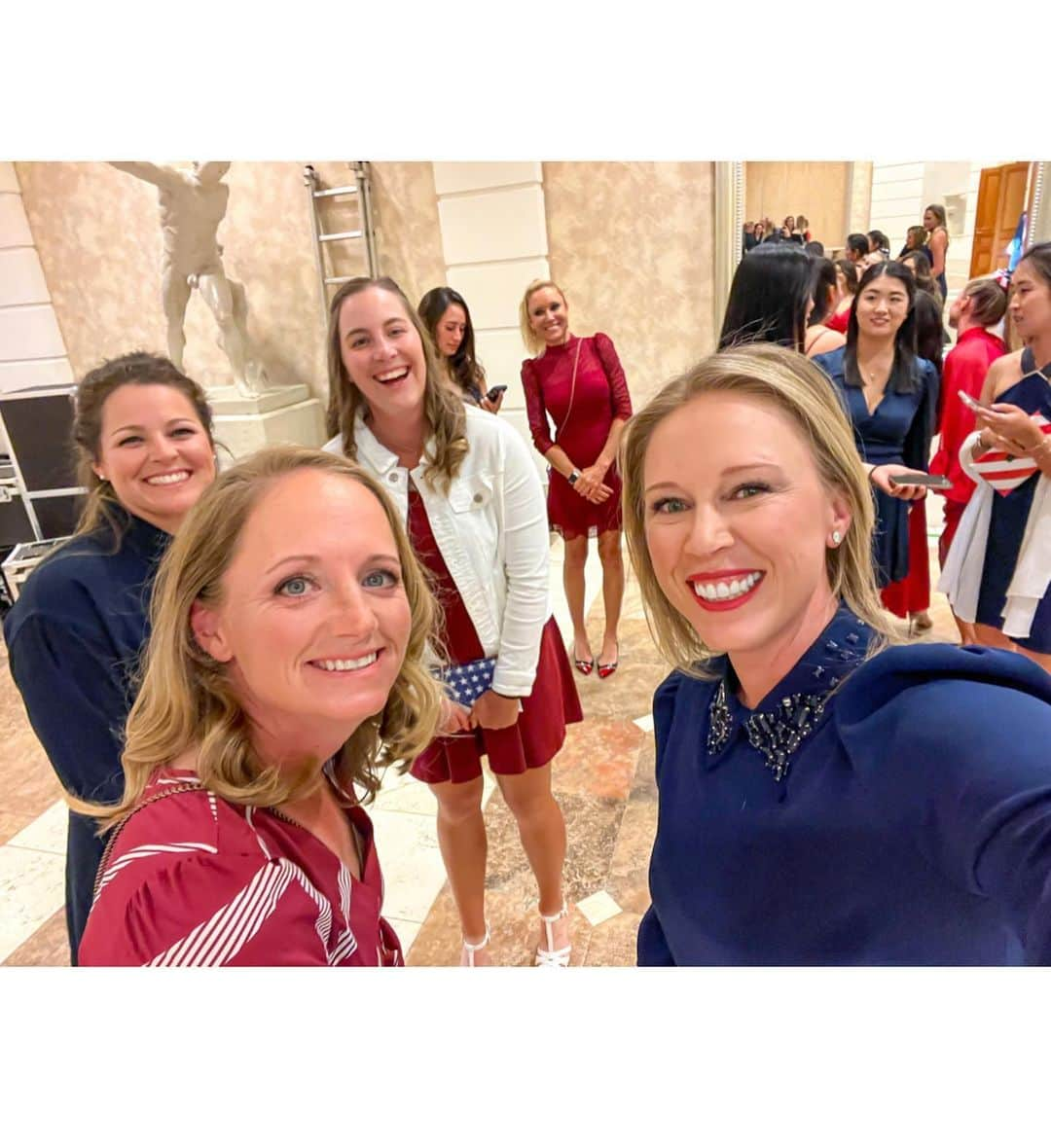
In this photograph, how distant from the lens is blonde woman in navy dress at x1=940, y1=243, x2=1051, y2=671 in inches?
71.5

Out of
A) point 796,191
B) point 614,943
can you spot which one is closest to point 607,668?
point 614,943

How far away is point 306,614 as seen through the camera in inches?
31.1

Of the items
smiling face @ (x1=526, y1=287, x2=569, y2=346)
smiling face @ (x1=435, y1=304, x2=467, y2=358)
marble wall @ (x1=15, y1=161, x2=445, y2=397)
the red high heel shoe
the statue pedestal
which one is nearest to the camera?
smiling face @ (x1=435, y1=304, x2=467, y2=358)

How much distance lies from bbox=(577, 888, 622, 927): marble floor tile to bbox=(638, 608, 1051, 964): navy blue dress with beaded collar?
1.12 m

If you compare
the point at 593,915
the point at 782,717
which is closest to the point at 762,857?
the point at 782,717

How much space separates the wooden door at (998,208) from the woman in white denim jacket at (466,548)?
3.68m

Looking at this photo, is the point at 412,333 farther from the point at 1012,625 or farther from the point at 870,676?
the point at 1012,625

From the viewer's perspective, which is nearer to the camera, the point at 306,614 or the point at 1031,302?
the point at 306,614

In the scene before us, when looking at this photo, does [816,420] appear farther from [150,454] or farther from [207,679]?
[150,454]

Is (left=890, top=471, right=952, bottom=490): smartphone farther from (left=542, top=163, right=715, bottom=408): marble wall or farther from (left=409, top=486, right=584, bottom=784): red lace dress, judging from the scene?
(left=542, top=163, right=715, bottom=408): marble wall

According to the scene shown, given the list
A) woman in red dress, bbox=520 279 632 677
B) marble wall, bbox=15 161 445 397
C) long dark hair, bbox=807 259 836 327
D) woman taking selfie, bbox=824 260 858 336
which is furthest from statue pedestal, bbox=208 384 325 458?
woman taking selfie, bbox=824 260 858 336

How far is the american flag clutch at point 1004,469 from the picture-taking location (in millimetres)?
1863

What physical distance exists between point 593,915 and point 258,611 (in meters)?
1.40

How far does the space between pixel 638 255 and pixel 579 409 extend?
1.81 m
